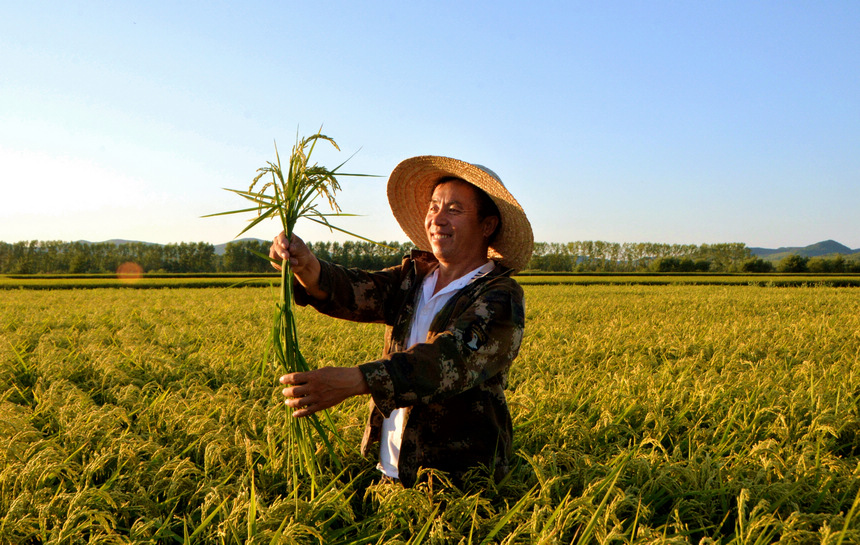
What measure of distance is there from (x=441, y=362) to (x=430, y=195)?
140cm

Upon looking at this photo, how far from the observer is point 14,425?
10.2 feet

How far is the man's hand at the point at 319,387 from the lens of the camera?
1707 mm

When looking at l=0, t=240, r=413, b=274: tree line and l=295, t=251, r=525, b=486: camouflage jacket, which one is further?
l=0, t=240, r=413, b=274: tree line

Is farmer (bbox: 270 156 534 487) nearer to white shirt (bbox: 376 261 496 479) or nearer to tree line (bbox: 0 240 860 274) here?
white shirt (bbox: 376 261 496 479)

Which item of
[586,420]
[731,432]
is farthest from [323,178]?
[731,432]

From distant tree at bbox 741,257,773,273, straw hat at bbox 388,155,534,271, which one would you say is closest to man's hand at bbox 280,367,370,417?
straw hat at bbox 388,155,534,271

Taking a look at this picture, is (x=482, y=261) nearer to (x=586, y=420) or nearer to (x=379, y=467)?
(x=379, y=467)

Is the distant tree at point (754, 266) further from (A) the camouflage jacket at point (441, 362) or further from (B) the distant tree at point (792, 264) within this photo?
(A) the camouflage jacket at point (441, 362)

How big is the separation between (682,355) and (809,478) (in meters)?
3.98

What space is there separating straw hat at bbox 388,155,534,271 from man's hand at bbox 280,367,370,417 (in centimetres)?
116

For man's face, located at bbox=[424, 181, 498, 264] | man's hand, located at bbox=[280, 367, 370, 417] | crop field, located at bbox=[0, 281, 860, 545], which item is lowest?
crop field, located at bbox=[0, 281, 860, 545]

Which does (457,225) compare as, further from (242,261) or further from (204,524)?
(242,261)

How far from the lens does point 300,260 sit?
7.55 feet

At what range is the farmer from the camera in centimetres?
184
